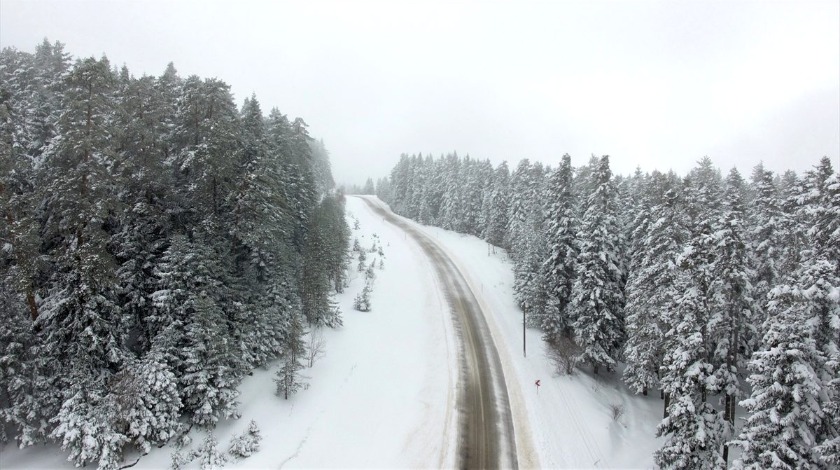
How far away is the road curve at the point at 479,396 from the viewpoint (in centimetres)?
2406

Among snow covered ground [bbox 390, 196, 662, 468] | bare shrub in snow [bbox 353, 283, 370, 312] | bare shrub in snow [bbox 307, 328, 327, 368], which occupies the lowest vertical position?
snow covered ground [bbox 390, 196, 662, 468]

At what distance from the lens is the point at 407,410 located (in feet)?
90.1

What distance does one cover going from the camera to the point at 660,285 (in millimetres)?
25625

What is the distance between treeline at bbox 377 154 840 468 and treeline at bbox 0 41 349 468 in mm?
23203

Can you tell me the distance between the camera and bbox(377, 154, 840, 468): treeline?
1491 centimetres

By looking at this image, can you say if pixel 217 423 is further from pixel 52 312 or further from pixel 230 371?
pixel 52 312

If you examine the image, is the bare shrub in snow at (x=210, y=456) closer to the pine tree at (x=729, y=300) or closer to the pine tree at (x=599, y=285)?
the pine tree at (x=599, y=285)

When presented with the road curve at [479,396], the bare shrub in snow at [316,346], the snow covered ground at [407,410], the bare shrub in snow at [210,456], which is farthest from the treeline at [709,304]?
the bare shrub in snow at [210,456]

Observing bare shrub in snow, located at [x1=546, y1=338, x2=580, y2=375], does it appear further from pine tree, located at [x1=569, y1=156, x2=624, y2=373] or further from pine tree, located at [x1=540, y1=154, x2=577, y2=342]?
pine tree, located at [x1=540, y1=154, x2=577, y2=342]

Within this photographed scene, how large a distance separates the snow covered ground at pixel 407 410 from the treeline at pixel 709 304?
2.89 m

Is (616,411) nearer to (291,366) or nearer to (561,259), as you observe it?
(561,259)

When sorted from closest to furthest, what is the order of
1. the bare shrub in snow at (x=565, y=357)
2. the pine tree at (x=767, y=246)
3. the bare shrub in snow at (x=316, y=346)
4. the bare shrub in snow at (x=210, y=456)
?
the bare shrub in snow at (x=210, y=456) < the pine tree at (x=767, y=246) < the bare shrub in snow at (x=316, y=346) < the bare shrub in snow at (x=565, y=357)

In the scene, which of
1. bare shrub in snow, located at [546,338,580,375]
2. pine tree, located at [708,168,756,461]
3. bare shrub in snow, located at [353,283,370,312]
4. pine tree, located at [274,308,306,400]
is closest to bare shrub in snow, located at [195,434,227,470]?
pine tree, located at [274,308,306,400]

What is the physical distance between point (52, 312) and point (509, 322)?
3665cm
